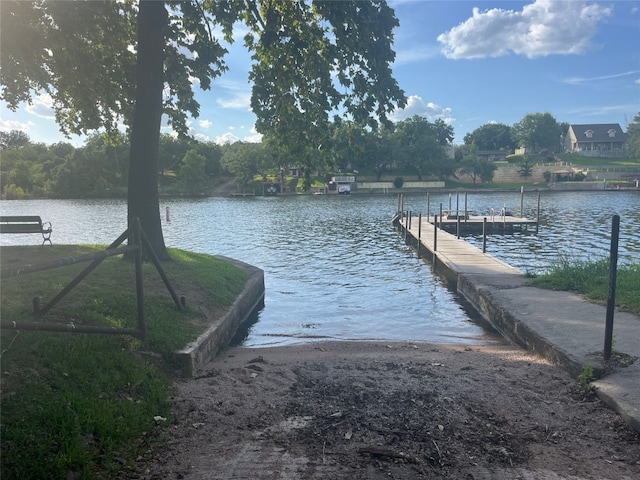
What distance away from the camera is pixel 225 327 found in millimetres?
8242

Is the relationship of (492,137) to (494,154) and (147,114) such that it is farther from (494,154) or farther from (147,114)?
(147,114)

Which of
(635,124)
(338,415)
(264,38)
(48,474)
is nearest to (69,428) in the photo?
(48,474)

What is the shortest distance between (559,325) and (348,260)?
1202 cm

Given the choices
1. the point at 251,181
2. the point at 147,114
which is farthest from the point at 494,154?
the point at 147,114

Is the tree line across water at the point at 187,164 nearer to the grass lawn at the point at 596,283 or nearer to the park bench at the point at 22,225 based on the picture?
the park bench at the point at 22,225

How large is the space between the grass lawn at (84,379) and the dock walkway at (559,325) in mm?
4326

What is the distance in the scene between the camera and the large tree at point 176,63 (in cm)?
776

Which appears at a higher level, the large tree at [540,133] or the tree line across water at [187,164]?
the large tree at [540,133]

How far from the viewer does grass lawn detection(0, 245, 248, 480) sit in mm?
3309

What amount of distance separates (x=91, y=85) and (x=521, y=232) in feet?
80.7

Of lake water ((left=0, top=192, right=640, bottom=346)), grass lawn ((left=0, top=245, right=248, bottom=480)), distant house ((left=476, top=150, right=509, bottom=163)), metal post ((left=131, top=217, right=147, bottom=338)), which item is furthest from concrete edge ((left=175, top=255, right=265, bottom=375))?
distant house ((left=476, top=150, right=509, bottom=163))

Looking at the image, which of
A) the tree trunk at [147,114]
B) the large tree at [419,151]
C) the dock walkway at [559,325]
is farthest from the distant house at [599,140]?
the tree trunk at [147,114]

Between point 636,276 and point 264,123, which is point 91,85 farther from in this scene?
point 636,276

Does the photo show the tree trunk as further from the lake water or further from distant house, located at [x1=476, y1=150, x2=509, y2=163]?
distant house, located at [x1=476, y1=150, x2=509, y2=163]
